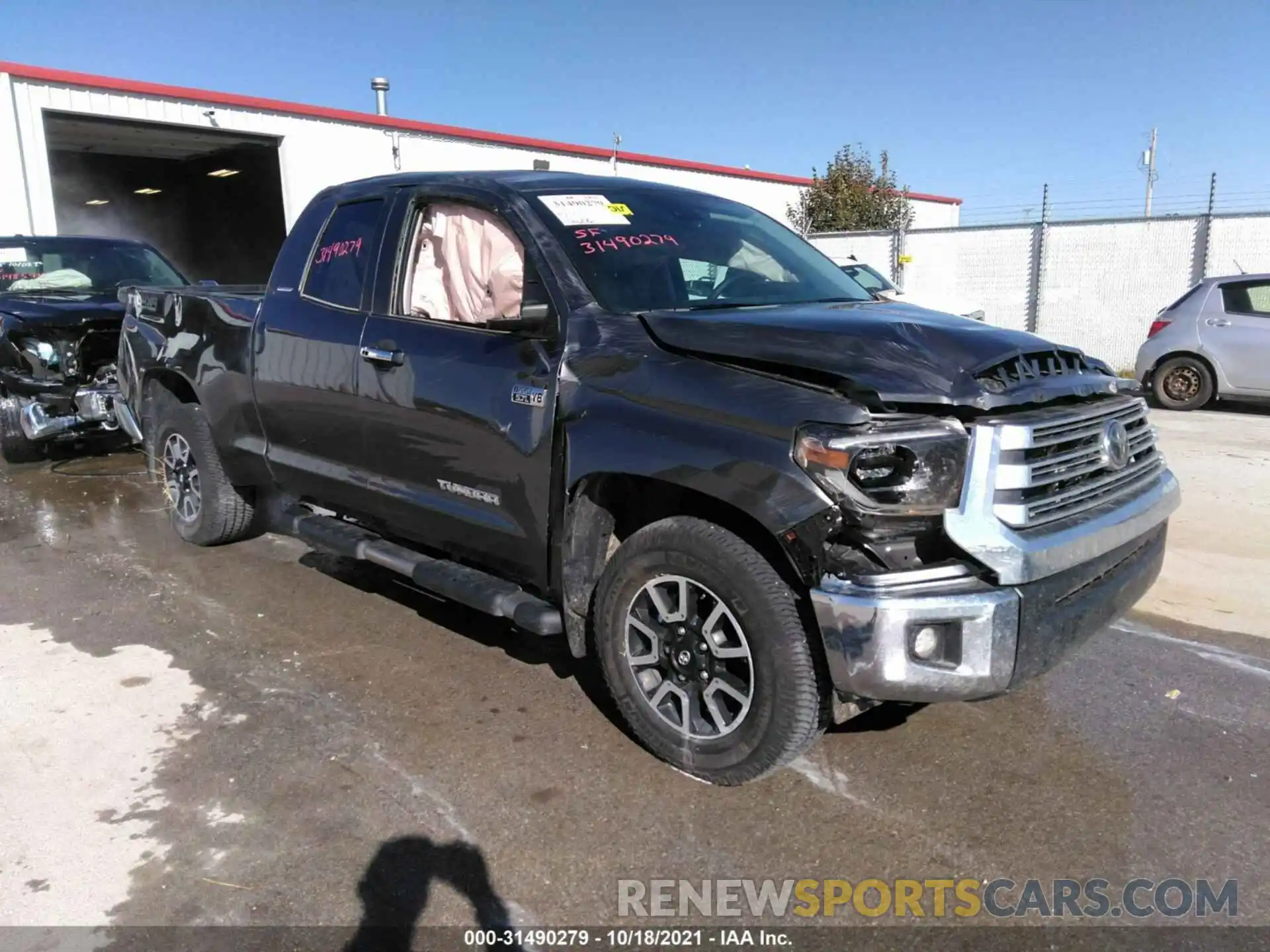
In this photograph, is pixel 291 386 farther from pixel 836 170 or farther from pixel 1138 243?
pixel 836 170

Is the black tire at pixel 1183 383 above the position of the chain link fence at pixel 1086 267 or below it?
below

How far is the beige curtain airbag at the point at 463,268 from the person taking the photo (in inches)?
154

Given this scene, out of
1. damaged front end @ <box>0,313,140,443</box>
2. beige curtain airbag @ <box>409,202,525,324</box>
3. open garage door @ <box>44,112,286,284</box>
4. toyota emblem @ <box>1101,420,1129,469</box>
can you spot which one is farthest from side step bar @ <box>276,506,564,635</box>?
open garage door @ <box>44,112,286,284</box>

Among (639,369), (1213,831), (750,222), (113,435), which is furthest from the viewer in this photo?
(113,435)

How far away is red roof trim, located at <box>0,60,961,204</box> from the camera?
14.8m

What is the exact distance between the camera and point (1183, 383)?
11.1m

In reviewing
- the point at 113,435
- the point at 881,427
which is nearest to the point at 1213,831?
the point at 881,427

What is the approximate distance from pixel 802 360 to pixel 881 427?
0.32 metres

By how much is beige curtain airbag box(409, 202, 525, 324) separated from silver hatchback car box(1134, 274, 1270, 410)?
31.5 ft

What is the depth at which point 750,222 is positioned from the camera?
174 inches

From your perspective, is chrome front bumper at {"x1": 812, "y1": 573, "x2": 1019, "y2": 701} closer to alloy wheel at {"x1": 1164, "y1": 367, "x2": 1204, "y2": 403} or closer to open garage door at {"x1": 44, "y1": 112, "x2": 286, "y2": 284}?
alloy wheel at {"x1": 1164, "y1": 367, "x2": 1204, "y2": 403}

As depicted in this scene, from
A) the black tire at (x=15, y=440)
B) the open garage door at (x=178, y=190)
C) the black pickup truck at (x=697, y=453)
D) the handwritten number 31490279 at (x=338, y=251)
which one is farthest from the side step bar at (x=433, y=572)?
the open garage door at (x=178, y=190)

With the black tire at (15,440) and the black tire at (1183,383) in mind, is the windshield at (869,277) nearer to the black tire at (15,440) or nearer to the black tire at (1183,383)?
the black tire at (1183,383)

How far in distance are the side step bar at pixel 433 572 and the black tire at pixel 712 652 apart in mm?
302
